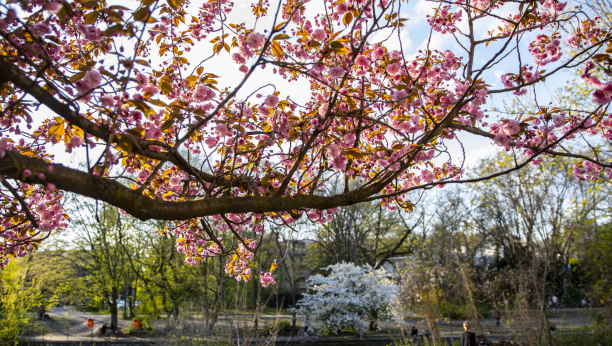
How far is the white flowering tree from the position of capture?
527 inches

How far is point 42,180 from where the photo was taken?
4.44 ft

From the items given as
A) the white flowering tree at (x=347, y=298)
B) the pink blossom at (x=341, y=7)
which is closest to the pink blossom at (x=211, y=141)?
the pink blossom at (x=341, y=7)

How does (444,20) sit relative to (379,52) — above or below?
above

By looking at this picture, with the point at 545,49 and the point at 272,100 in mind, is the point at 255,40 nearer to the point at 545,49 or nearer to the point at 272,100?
the point at 272,100

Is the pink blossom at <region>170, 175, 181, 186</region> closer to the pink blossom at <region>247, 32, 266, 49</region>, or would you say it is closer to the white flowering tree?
the pink blossom at <region>247, 32, 266, 49</region>

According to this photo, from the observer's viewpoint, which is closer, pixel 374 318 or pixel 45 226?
pixel 45 226

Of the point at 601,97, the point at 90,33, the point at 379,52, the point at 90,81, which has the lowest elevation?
the point at 90,81

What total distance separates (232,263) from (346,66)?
231cm

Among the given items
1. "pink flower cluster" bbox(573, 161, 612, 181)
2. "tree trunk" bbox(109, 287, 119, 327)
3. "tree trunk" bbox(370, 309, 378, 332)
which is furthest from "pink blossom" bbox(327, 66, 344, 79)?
"tree trunk" bbox(109, 287, 119, 327)

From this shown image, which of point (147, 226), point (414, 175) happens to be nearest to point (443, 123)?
point (414, 175)

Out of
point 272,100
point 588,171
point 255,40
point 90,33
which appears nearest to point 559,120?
point 588,171

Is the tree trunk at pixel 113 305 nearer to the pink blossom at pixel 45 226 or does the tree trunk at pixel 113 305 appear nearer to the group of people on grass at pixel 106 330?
the group of people on grass at pixel 106 330

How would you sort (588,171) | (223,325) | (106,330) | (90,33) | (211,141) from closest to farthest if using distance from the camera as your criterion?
(90,33)
(211,141)
(588,171)
(223,325)
(106,330)

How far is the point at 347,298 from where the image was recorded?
13414mm
